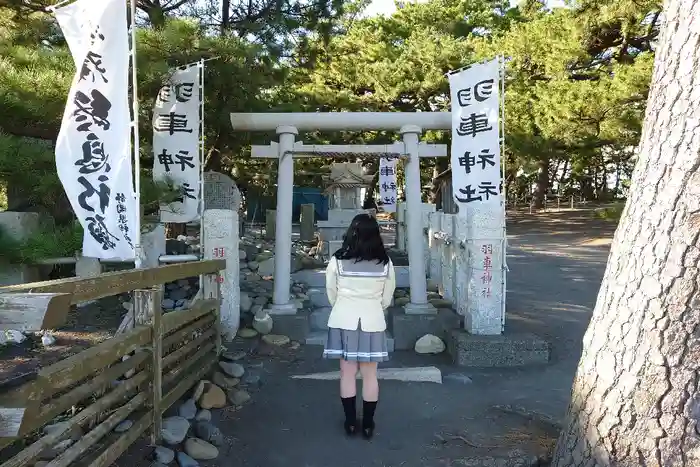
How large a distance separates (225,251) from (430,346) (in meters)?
2.43

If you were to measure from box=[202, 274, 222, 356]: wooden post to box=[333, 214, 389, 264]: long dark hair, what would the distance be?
6.18 feet

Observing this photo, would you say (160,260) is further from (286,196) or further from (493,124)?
(493,124)

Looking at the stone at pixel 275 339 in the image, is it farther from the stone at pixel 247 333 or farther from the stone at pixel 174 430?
the stone at pixel 174 430

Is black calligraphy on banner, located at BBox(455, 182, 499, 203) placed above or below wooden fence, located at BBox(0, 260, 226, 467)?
above

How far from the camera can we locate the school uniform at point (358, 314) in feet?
12.0

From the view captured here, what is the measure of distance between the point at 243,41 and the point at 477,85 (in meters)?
3.11

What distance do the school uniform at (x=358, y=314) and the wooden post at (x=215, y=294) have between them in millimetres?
1717

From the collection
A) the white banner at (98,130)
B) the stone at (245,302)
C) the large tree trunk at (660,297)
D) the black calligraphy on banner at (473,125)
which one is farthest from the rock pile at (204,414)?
the black calligraphy on banner at (473,125)

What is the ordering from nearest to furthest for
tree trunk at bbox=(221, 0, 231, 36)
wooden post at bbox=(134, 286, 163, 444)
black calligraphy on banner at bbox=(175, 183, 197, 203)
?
wooden post at bbox=(134, 286, 163, 444) → black calligraphy on banner at bbox=(175, 183, 197, 203) → tree trunk at bbox=(221, 0, 231, 36)

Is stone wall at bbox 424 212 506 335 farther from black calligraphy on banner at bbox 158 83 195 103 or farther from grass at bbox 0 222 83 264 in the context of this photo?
grass at bbox 0 222 83 264

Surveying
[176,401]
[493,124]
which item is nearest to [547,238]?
[493,124]

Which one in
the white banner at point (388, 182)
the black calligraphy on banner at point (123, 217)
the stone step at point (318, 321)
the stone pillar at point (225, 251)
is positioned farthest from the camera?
the white banner at point (388, 182)

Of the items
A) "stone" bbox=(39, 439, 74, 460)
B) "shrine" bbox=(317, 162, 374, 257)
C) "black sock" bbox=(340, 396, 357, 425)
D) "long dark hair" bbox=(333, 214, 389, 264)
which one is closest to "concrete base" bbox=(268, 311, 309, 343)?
"black sock" bbox=(340, 396, 357, 425)

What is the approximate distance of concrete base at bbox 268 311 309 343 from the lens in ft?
20.3
